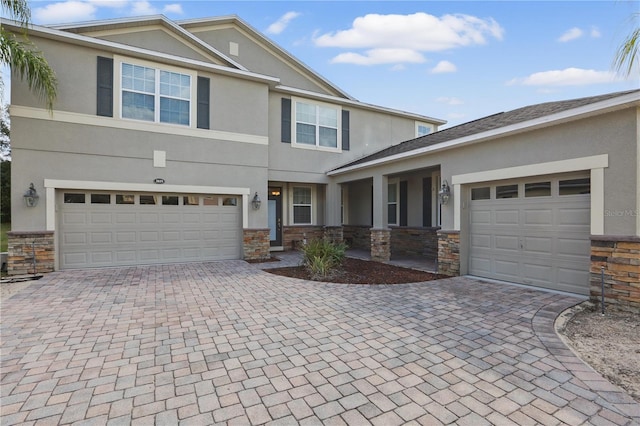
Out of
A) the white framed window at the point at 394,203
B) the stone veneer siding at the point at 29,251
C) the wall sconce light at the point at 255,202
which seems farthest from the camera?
the white framed window at the point at 394,203

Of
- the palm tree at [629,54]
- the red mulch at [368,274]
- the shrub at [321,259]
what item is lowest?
the red mulch at [368,274]

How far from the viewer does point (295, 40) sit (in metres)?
12.8

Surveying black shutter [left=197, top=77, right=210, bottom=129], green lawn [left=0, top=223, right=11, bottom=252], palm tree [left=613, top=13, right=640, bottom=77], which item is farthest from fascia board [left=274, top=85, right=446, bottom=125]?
green lawn [left=0, top=223, right=11, bottom=252]

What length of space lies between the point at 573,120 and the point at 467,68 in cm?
642

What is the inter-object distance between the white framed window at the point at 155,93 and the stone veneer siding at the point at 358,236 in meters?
8.10

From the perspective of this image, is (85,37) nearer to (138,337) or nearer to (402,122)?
(138,337)

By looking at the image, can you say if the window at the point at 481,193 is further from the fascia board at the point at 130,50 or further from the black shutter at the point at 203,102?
the black shutter at the point at 203,102

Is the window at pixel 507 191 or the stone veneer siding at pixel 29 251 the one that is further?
the stone veneer siding at pixel 29 251

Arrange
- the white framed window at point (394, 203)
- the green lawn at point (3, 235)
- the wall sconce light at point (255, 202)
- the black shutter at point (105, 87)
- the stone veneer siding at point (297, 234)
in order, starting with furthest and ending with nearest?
1. the stone veneer siding at point (297, 234)
2. the white framed window at point (394, 203)
3. the wall sconce light at point (255, 202)
4. the green lawn at point (3, 235)
5. the black shutter at point (105, 87)

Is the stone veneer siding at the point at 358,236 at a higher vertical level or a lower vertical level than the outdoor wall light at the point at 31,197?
lower

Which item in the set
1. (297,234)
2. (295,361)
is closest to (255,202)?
(297,234)

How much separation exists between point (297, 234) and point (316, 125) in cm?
459

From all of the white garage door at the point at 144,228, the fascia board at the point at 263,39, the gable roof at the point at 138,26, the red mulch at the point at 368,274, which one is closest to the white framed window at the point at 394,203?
the red mulch at the point at 368,274

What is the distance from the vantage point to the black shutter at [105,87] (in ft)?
27.5
